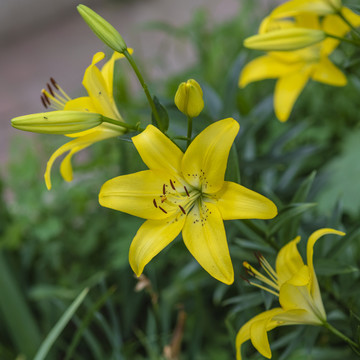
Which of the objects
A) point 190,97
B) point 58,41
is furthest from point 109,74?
point 58,41

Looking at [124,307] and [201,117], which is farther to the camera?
[124,307]

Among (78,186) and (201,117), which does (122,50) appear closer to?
(201,117)

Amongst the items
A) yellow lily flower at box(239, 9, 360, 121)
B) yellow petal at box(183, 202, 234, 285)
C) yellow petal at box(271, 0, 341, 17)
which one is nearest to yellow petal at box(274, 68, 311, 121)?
yellow lily flower at box(239, 9, 360, 121)

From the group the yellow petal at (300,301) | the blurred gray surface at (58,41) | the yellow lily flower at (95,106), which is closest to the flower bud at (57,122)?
the yellow lily flower at (95,106)

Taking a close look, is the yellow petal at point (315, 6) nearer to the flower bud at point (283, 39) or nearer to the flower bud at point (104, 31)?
Result: the flower bud at point (283, 39)

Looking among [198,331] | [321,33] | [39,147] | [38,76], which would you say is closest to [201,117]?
[321,33]

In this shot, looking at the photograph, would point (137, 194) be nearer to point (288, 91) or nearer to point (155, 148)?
point (155, 148)
